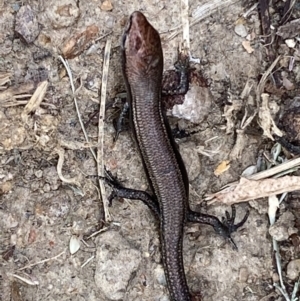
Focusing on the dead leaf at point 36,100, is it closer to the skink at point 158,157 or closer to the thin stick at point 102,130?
the thin stick at point 102,130

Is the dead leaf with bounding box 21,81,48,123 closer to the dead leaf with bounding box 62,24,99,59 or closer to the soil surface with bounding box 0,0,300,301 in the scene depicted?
the soil surface with bounding box 0,0,300,301

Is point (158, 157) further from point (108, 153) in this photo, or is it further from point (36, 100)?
point (36, 100)

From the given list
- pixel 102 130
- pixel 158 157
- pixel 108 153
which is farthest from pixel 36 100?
pixel 158 157

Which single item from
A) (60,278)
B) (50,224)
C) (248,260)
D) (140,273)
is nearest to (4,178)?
(50,224)

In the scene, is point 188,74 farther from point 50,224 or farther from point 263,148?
point 50,224

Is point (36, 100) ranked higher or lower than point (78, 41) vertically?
lower

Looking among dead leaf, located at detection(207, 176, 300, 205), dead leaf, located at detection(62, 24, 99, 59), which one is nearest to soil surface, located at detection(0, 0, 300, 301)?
dead leaf, located at detection(62, 24, 99, 59)
